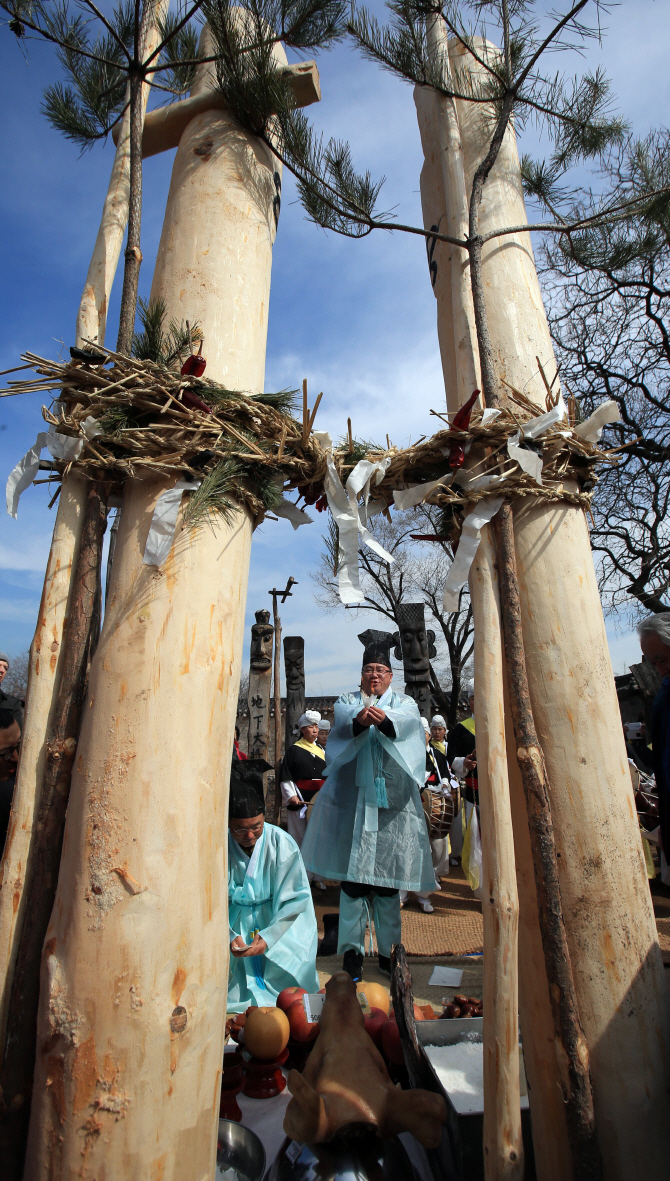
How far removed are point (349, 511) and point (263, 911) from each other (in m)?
2.33

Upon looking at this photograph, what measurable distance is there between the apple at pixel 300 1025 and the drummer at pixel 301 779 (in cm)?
406

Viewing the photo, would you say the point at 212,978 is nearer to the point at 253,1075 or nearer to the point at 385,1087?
the point at 385,1087

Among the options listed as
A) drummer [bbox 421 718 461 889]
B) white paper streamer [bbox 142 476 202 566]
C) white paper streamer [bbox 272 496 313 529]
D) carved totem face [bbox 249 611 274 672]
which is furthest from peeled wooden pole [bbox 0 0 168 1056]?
carved totem face [bbox 249 611 274 672]

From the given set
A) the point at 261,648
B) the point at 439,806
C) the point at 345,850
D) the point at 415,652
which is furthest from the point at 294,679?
the point at 345,850

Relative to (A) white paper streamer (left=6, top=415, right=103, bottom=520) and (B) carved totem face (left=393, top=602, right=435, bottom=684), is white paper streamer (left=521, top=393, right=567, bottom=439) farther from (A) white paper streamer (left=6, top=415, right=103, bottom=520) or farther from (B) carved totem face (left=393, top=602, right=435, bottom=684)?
(B) carved totem face (left=393, top=602, right=435, bottom=684)

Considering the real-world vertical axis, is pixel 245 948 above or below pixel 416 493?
below

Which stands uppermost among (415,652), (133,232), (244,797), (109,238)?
(415,652)

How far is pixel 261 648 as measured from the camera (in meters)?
10.2

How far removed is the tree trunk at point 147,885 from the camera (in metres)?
1.23

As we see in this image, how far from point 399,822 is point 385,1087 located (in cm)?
228

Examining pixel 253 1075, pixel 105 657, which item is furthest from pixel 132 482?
pixel 253 1075

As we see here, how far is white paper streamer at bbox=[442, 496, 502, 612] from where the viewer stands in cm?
176

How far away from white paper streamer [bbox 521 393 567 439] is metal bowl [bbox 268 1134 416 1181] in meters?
1.88

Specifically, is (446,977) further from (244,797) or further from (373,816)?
(244,797)
